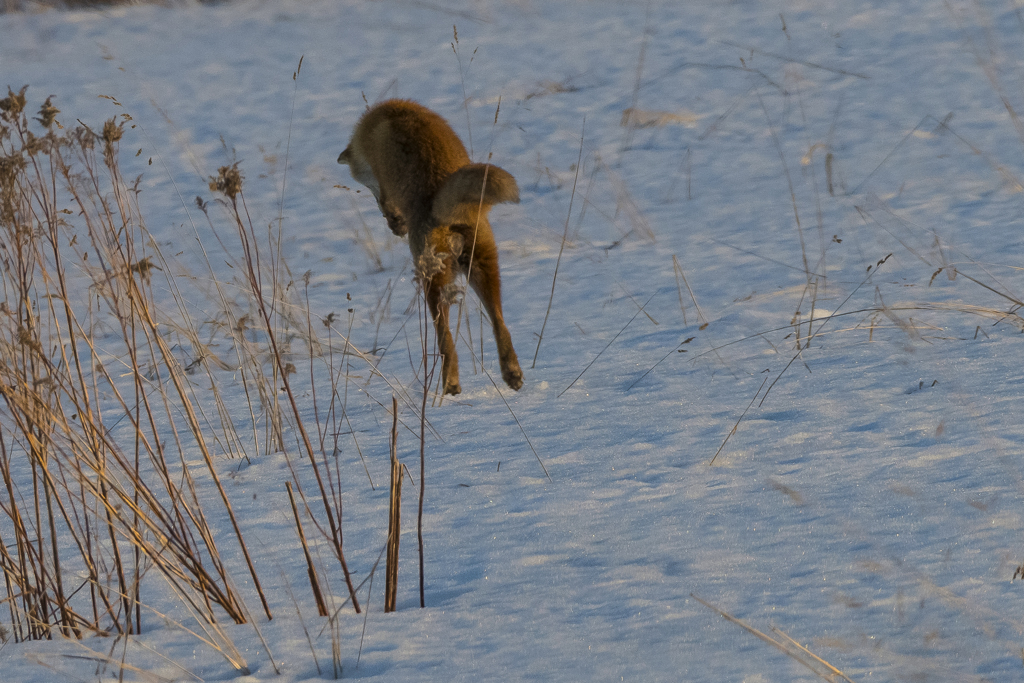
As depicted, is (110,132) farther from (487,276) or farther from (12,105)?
(487,276)

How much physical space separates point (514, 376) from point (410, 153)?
1.17 m

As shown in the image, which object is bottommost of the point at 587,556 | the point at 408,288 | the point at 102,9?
the point at 408,288

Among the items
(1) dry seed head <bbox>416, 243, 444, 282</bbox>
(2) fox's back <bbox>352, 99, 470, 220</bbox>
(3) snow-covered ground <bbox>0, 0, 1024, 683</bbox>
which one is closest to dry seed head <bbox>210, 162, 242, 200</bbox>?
(1) dry seed head <bbox>416, 243, 444, 282</bbox>

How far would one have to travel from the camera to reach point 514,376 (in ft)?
11.2

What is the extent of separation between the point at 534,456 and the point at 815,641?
4.06 feet

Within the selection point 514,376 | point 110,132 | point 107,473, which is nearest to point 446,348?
point 514,376

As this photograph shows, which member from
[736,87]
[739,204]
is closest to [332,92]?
[736,87]

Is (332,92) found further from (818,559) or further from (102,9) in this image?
(818,559)

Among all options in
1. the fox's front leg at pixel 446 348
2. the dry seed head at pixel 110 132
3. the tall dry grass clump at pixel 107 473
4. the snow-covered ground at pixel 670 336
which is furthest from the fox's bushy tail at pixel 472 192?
the dry seed head at pixel 110 132

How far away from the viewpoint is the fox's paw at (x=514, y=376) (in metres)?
3.41

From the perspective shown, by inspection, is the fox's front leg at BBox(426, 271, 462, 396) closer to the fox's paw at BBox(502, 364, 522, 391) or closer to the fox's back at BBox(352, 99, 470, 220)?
the fox's paw at BBox(502, 364, 522, 391)

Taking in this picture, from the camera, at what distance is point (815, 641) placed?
1488mm

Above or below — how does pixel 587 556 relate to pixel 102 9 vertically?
below

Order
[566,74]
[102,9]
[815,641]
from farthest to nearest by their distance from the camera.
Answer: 1. [102,9]
2. [566,74]
3. [815,641]
